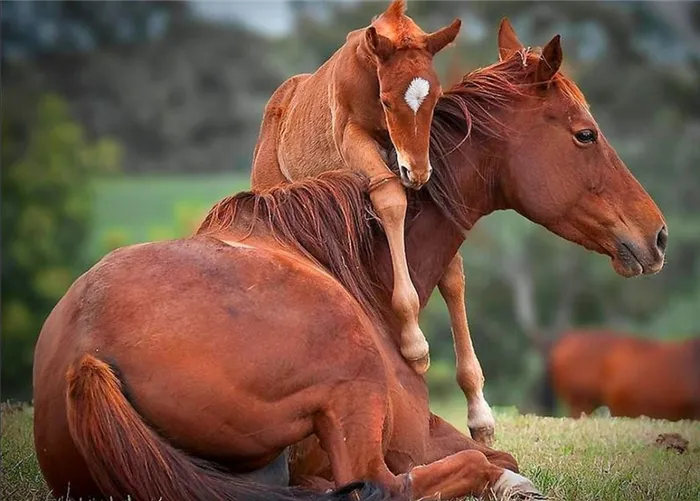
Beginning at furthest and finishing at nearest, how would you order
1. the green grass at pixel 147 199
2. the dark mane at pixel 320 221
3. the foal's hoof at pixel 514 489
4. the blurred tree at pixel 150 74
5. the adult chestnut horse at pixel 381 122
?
the blurred tree at pixel 150 74 < the green grass at pixel 147 199 < the adult chestnut horse at pixel 381 122 < the dark mane at pixel 320 221 < the foal's hoof at pixel 514 489

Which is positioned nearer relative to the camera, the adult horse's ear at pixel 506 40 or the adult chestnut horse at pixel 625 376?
the adult horse's ear at pixel 506 40

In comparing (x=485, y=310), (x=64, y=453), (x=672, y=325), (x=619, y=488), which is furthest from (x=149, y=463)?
(x=672, y=325)

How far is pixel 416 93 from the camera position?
490 cm

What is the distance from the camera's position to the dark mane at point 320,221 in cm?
477

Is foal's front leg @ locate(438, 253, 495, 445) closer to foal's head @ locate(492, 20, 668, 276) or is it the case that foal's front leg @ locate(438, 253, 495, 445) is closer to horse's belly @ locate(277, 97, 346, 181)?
foal's head @ locate(492, 20, 668, 276)

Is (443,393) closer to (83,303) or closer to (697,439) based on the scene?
(697,439)

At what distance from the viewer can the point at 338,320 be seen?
427 centimetres

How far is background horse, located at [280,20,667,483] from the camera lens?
5.07m

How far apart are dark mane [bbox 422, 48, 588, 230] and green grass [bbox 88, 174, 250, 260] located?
21935 mm

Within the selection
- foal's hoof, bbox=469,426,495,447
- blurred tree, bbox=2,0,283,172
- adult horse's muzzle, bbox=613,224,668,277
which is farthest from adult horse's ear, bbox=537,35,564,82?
blurred tree, bbox=2,0,283,172

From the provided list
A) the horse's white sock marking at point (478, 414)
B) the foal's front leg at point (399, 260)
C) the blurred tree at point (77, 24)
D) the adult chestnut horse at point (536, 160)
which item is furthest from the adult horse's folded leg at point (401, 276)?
the blurred tree at point (77, 24)

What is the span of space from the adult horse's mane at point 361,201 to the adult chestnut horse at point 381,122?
0.10m

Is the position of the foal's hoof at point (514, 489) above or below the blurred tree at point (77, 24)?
below

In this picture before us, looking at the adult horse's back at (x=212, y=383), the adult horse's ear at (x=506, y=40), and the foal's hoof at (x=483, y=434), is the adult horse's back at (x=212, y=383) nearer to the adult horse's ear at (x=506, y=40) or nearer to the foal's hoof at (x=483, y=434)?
the foal's hoof at (x=483, y=434)
